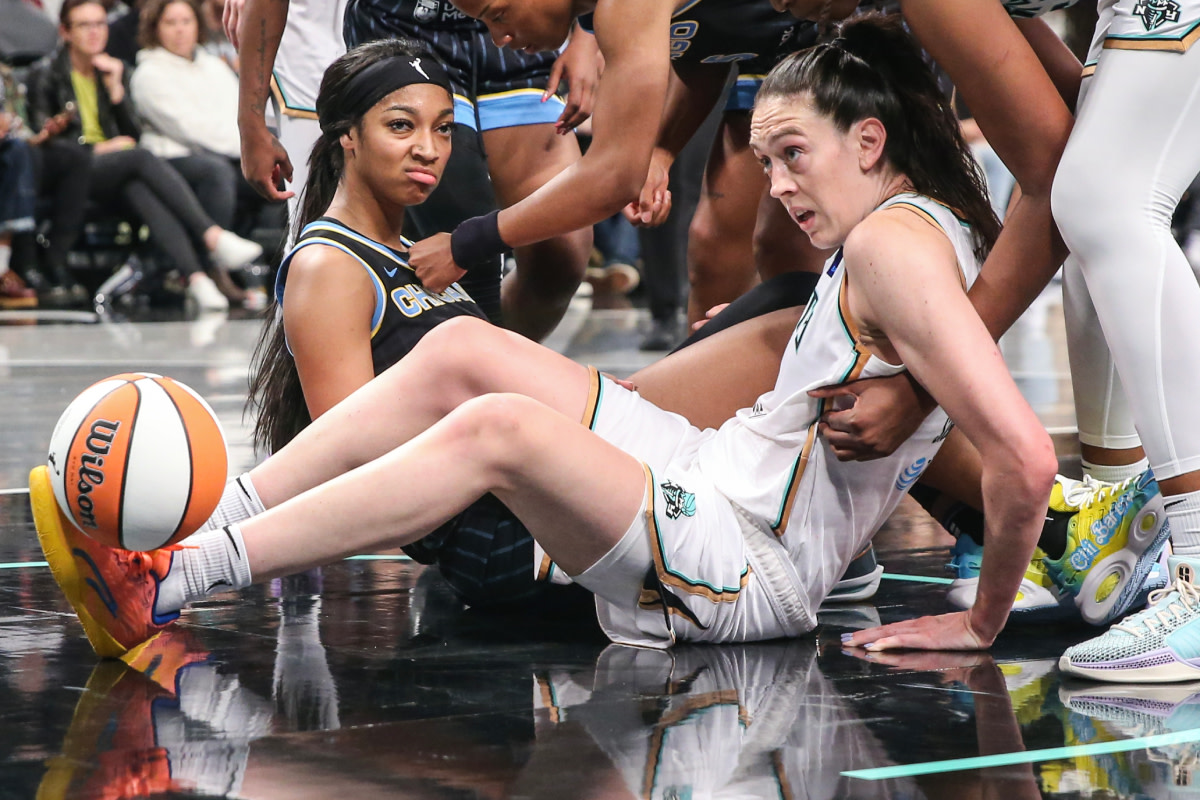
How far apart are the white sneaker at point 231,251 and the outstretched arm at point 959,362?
25.7 feet

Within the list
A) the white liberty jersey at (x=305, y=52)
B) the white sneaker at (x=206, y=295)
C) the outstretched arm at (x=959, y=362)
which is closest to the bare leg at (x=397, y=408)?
the outstretched arm at (x=959, y=362)

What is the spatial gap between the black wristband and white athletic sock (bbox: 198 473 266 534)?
67 cm

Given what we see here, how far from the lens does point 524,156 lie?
4.14 metres

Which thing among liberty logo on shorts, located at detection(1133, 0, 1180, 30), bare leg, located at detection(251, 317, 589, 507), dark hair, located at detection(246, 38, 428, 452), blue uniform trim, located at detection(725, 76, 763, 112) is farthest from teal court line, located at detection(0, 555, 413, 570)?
liberty logo on shorts, located at detection(1133, 0, 1180, 30)

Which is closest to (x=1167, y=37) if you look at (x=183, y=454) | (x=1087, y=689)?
(x=1087, y=689)

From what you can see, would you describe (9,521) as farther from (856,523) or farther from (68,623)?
(856,523)

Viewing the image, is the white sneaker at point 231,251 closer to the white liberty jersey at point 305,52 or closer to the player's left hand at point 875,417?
the white liberty jersey at point 305,52

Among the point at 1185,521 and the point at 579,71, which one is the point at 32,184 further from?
the point at 1185,521

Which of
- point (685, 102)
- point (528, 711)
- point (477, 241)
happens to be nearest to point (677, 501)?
point (528, 711)

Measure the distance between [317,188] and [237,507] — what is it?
3.20ft

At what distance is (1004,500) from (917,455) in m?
0.25

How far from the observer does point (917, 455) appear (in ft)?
7.91

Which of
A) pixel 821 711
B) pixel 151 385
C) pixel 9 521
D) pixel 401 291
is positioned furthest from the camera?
pixel 9 521

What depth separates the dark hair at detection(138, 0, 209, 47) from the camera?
30.4 ft
